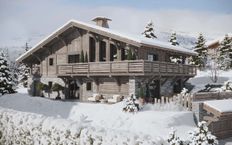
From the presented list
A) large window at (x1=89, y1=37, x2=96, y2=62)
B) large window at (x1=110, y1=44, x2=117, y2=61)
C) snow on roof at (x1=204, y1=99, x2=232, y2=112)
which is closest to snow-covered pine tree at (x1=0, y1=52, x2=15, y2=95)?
large window at (x1=89, y1=37, x2=96, y2=62)

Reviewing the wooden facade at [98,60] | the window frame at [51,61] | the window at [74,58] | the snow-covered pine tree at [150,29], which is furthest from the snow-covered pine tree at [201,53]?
the window frame at [51,61]

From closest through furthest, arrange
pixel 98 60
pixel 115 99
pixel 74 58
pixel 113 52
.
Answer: pixel 115 99
pixel 113 52
pixel 98 60
pixel 74 58

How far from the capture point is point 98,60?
97.2ft

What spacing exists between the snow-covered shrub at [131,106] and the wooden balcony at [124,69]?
355 cm

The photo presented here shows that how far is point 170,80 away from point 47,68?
13.8 m

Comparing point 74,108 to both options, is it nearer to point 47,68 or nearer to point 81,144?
point 47,68

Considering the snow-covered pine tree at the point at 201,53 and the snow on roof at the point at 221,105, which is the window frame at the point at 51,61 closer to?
the snow on roof at the point at 221,105

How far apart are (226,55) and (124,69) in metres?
30.7

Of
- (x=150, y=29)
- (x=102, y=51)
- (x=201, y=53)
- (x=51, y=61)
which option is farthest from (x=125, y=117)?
(x=201, y=53)

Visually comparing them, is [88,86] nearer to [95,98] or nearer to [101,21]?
[95,98]

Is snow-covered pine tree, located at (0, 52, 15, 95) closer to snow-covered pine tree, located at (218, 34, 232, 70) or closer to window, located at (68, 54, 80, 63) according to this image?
window, located at (68, 54, 80, 63)

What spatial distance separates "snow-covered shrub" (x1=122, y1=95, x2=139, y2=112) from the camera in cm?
2130

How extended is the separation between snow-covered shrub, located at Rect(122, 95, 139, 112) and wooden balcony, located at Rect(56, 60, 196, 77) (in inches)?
140

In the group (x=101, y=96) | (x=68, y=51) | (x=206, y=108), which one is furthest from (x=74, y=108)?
(x=206, y=108)
